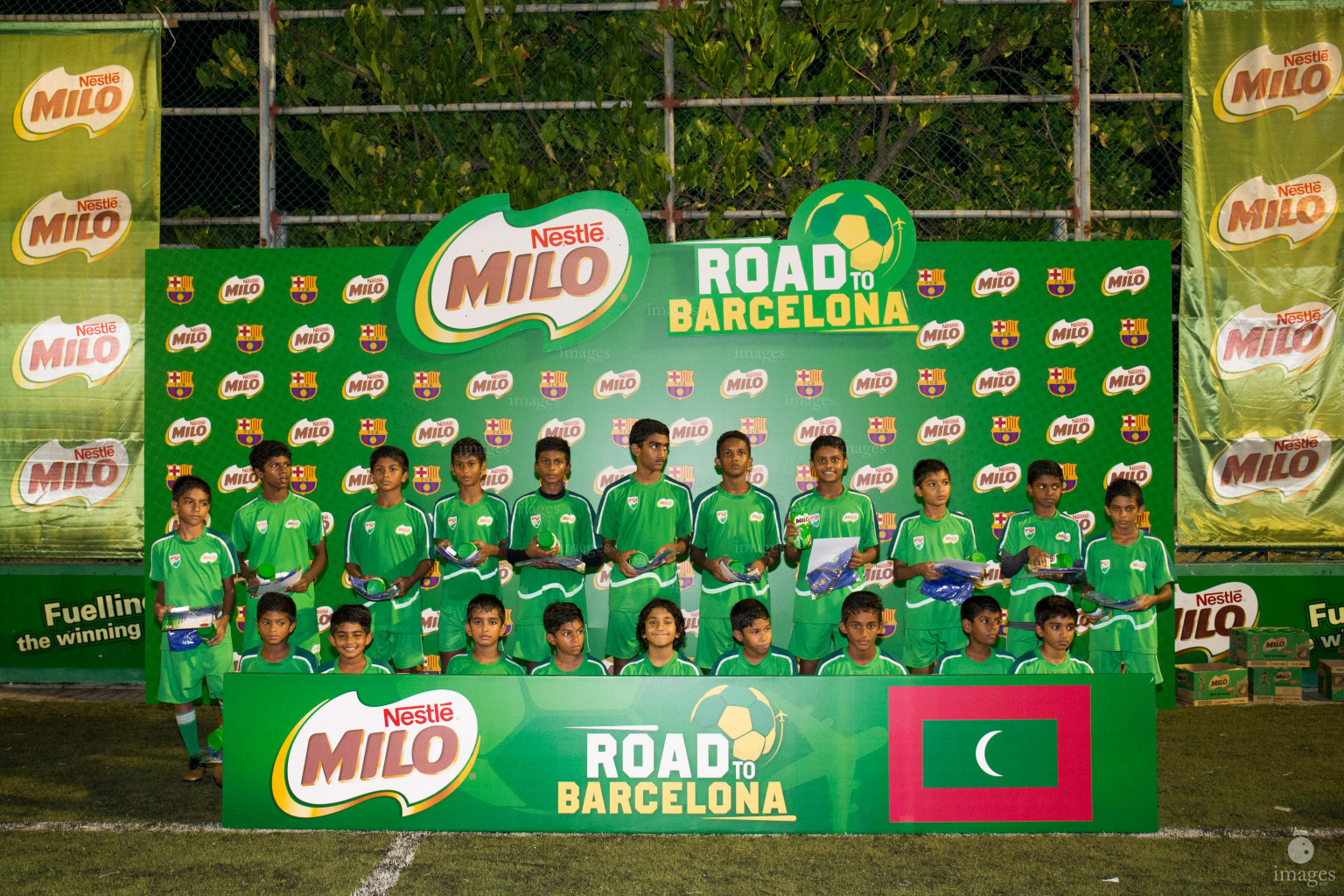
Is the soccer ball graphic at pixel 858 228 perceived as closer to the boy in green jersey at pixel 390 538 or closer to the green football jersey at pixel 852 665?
the green football jersey at pixel 852 665

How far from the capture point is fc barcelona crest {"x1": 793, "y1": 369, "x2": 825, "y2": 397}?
7.68 metres

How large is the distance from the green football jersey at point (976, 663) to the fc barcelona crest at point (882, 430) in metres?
2.26

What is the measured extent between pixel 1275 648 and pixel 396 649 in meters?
6.64

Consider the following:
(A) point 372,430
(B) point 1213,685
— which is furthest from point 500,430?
(B) point 1213,685

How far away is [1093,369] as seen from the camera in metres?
7.65

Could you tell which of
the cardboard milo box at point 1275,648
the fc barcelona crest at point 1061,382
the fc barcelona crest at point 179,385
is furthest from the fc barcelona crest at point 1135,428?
the fc barcelona crest at point 179,385

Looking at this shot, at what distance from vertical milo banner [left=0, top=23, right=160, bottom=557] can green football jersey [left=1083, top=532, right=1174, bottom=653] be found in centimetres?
743

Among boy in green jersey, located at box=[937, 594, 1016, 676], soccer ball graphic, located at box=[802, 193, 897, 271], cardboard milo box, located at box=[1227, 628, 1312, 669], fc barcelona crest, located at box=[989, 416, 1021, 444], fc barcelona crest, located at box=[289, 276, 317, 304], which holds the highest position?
soccer ball graphic, located at box=[802, 193, 897, 271]

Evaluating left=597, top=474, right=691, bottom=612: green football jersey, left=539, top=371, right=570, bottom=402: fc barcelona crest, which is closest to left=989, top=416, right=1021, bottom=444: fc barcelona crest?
left=597, top=474, right=691, bottom=612: green football jersey

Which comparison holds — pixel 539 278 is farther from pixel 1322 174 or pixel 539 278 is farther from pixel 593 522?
pixel 1322 174

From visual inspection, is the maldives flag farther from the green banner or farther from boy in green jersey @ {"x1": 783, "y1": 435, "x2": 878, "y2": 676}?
boy in green jersey @ {"x1": 783, "y1": 435, "x2": 878, "y2": 676}

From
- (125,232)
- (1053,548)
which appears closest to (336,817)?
(1053,548)

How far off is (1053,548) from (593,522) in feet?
10.0

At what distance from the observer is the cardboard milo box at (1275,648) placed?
797 cm
